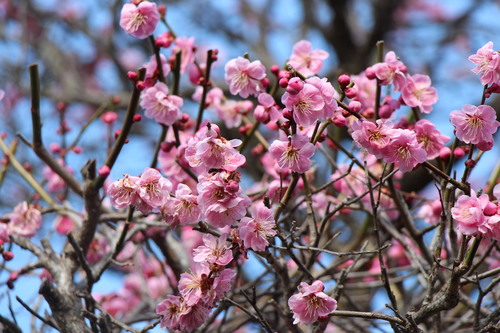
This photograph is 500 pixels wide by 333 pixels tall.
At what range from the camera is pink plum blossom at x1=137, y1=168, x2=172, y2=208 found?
5.53 ft

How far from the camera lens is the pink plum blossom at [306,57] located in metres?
2.23

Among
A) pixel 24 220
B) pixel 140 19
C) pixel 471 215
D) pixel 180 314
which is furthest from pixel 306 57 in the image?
pixel 24 220

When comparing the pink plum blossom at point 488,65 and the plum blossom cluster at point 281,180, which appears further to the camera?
the pink plum blossom at point 488,65

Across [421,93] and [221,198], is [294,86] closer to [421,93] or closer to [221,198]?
[221,198]

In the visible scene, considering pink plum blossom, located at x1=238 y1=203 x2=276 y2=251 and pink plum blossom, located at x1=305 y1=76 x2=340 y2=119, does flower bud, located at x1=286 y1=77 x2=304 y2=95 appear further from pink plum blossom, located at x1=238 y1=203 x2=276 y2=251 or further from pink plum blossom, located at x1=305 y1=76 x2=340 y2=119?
pink plum blossom, located at x1=238 y1=203 x2=276 y2=251

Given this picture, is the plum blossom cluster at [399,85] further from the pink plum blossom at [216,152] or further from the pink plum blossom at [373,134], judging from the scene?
the pink plum blossom at [216,152]

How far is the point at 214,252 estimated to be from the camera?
1.68 metres

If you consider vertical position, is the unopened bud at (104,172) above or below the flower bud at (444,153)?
above

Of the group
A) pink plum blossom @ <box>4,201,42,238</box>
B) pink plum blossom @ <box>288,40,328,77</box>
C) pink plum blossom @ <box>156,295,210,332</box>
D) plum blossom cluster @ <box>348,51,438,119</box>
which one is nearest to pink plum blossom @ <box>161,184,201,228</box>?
pink plum blossom @ <box>156,295,210,332</box>

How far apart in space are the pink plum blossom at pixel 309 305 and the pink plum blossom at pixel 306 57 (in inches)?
34.1

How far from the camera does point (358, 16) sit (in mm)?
6859

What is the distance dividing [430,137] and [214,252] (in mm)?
757

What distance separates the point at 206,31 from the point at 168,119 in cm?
491

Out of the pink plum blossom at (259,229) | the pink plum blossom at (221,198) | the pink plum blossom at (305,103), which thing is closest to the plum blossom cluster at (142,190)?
the pink plum blossom at (221,198)
